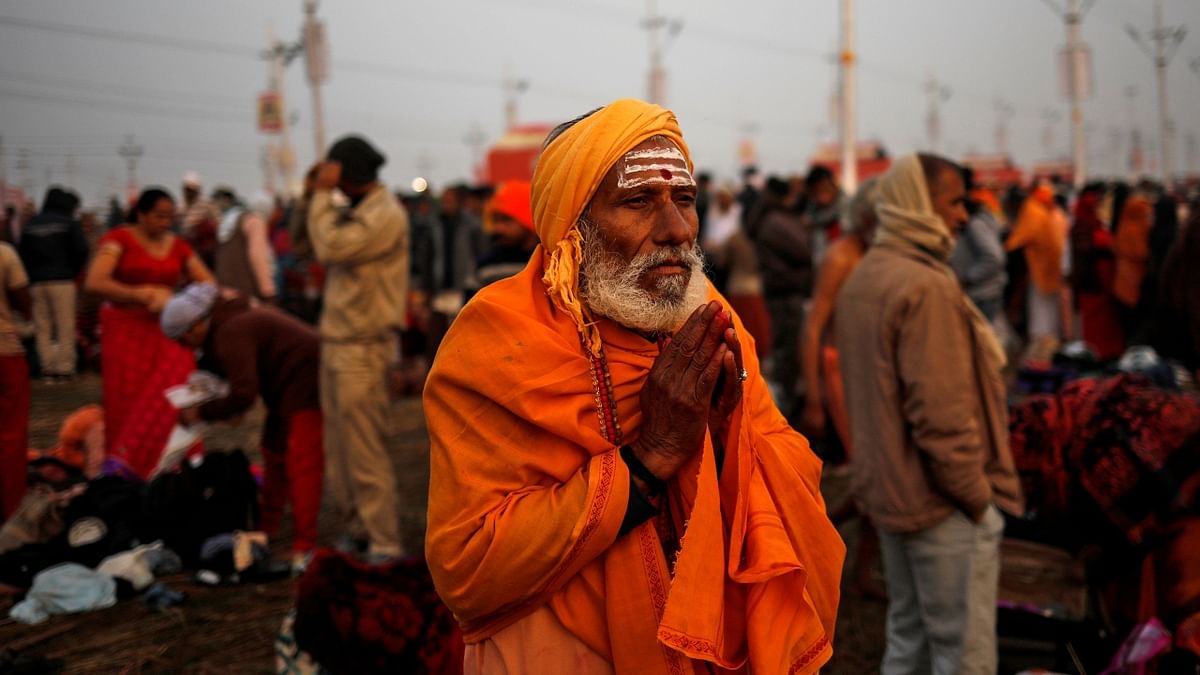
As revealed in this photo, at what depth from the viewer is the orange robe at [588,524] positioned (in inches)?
75.9

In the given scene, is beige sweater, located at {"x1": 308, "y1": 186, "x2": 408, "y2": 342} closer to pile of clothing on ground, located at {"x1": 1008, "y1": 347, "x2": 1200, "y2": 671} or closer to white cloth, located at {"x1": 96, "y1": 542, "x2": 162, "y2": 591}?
white cloth, located at {"x1": 96, "y1": 542, "x2": 162, "y2": 591}

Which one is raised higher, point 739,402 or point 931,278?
point 931,278

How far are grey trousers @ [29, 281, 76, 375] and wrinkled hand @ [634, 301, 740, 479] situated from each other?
35.3 feet

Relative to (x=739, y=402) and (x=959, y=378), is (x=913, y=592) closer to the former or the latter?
(x=959, y=378)

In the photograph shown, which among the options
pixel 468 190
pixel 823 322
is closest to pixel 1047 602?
pixel 823 322

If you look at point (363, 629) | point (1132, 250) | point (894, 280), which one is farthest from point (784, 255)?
point (363, 629)

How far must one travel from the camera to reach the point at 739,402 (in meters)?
2.03

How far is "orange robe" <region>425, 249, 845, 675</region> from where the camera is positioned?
1928 mm

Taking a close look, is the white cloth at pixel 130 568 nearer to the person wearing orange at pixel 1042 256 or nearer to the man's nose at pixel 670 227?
the man's nose at pixel 670 227

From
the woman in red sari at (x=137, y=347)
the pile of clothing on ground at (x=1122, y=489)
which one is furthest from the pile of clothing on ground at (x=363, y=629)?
the woman in red sari at (x=137, y=347)

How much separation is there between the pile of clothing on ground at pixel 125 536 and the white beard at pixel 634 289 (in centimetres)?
407

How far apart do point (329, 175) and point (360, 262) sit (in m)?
0.55

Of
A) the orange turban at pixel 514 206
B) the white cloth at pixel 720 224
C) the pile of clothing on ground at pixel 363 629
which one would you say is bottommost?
the pile of clothing on ground at pixel 363 629

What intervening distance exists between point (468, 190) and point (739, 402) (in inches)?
441
